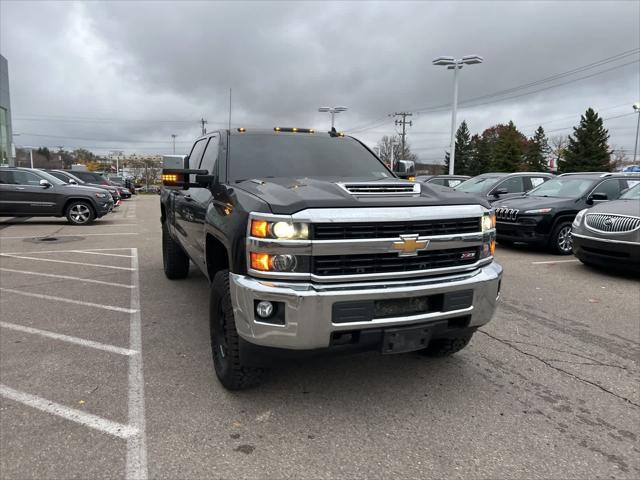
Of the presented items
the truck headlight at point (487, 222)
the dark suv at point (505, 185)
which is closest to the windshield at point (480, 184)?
the dark suv at point (505, 185)

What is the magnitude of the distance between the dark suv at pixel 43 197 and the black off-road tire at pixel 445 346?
13.5m

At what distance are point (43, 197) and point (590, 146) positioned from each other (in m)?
52.4

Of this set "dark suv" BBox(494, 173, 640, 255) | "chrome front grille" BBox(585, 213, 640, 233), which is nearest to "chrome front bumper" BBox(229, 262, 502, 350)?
"chrome front grille" BBox(585, 213, 640, 233)

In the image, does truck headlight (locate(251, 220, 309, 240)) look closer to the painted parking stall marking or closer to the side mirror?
the painted parking stall marking

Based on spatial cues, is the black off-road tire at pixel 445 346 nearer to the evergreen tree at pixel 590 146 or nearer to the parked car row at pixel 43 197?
the parked car row at pixel 43 197

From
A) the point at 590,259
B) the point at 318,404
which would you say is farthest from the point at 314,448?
the point at 590,259

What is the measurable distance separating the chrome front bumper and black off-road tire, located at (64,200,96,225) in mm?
→ 13570

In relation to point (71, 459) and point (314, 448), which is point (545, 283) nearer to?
point (314, 448)

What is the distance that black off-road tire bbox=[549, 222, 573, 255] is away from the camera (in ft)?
30.4

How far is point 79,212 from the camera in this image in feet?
47.7

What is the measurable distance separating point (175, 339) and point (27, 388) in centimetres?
128

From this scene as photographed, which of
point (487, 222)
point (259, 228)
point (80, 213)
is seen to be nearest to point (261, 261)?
point (259, 228)

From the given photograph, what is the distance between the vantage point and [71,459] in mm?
2543

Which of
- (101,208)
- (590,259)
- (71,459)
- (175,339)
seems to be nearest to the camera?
(71,459)
